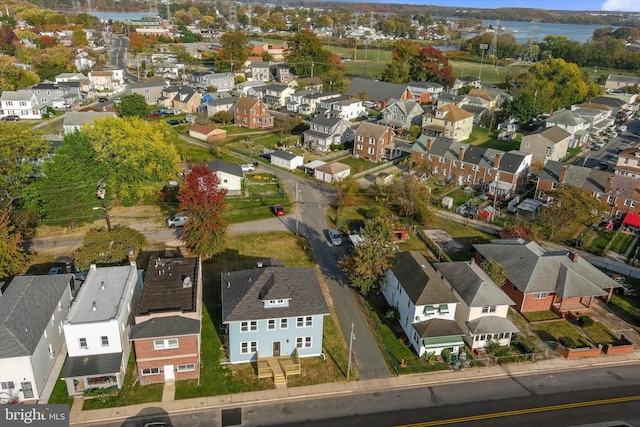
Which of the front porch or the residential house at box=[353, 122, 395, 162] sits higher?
the residential house at box=[353, 122, 395, 162]

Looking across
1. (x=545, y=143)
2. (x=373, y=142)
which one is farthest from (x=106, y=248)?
(x=545, y=143)

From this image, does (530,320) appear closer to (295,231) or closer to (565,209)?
(565,209)

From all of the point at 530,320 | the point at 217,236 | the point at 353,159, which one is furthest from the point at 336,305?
the point at 353,159

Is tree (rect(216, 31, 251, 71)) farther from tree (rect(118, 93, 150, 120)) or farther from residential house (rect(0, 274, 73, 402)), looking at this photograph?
residential house (rect(0, 274, 73, 402))

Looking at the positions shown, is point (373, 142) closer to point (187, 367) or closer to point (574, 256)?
point (574, 256)

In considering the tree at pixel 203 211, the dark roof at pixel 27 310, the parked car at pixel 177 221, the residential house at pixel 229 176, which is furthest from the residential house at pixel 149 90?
the dark roof at pixel 27 310

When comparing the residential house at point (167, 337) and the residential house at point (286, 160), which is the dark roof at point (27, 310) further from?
the residential house at point (286, 160)

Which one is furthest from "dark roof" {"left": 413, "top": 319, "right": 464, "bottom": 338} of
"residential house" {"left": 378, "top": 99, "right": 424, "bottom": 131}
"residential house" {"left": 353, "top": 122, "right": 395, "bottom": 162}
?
"residential house" {"left": 378, "top": 99, "right": 424, "bottom": 131}
